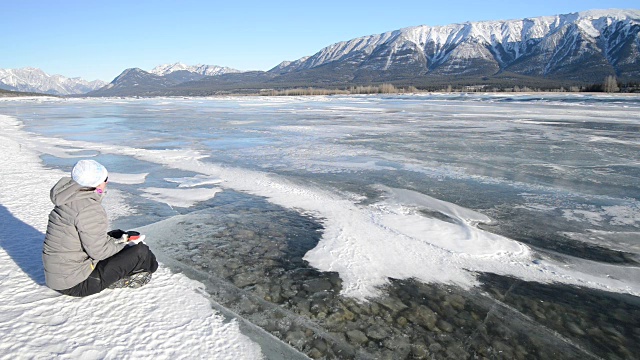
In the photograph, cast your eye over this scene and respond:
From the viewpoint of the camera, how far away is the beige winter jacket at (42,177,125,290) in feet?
10.0

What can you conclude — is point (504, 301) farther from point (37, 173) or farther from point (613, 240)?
point (37, 173)

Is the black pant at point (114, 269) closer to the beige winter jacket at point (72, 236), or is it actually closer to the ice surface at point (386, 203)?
the beige winter jacket at point (72, 236)

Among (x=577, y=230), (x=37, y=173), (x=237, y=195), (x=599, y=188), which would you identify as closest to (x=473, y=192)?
(x=577, y=230)

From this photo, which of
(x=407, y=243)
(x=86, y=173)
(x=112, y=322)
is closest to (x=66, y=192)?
(x=86, y=173)

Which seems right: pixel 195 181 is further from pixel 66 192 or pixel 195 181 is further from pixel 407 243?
pixel 66 192

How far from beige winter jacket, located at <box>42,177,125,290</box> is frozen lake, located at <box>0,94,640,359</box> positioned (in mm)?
1024

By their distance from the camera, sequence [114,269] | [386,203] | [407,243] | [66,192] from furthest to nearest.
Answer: [386,203]
[407,243]
[114,269]
[66,192]

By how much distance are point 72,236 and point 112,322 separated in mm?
757

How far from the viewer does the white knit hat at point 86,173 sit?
305cm

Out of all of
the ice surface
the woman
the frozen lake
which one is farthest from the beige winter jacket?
the ice surface

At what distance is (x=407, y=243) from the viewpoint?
16.3ft

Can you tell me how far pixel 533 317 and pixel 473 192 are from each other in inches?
155

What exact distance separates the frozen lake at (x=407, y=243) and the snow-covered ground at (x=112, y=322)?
298mm

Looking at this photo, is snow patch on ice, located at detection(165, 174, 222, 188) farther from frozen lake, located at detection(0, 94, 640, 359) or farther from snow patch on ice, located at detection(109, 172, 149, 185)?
snow patch on ice, located at detection(109, 172, 149, 185)
